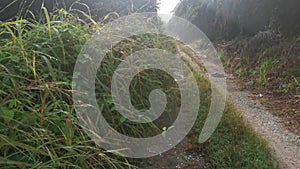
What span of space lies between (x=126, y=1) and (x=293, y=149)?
12.3 ft

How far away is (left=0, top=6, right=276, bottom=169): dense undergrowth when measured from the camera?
1.69m

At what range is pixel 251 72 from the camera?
27.0 ft

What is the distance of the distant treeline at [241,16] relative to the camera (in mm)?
8691

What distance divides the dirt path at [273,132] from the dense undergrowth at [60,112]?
45cm

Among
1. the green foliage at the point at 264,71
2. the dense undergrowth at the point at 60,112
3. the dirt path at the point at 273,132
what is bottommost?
the green foliage at the point at 264,71

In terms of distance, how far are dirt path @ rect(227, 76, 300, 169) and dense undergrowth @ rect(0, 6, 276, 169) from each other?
0.45m

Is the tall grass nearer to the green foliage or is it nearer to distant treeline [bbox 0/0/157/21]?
distant treeline [bbox 0/0/157/21]

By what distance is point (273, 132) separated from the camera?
4199mm

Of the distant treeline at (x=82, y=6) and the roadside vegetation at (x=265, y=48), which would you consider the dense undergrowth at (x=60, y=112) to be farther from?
the roadside vegetation at (x=265, y=48)

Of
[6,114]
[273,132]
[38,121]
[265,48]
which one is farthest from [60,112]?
[265,48]

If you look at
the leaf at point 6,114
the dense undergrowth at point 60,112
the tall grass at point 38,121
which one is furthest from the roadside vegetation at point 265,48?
the leaf at point 6,114

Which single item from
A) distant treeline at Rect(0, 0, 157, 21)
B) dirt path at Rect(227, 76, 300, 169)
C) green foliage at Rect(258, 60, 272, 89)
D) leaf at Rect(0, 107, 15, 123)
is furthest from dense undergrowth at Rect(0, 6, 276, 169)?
green foliage at Rect(258, 60, 272, 89)

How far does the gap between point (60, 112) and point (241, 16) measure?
33.9 ft

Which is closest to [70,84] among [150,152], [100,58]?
[100,58]
